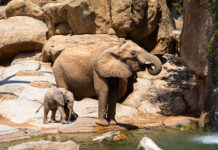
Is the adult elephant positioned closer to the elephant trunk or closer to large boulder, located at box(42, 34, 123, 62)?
the elephant trunk

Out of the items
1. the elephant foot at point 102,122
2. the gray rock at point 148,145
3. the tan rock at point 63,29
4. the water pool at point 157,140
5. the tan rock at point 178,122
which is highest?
the gray rock at point 148,145

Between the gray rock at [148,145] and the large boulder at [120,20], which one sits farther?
the large boulder at [120,20]

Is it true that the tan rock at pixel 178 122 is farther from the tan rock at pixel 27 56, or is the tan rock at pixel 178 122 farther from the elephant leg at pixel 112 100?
the tan rock at pixel 27 56

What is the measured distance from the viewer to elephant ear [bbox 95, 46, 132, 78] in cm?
846

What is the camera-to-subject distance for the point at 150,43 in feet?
53.3

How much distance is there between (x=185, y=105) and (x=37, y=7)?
10813 mm

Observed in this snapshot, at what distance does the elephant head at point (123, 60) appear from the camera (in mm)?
8094

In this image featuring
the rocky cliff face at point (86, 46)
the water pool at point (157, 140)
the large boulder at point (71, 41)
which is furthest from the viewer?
the large boulder at point (71, 41)

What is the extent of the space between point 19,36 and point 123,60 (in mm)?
9843

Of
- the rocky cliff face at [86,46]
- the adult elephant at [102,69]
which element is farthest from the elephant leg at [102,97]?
the rocky cliff face at [86,46]

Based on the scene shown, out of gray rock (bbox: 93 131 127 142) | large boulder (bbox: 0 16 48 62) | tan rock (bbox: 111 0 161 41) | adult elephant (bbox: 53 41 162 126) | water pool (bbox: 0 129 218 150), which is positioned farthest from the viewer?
large boulder (bbox: 0 16 48 62)

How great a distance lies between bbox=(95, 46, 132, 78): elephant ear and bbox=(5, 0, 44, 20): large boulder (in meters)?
10.8

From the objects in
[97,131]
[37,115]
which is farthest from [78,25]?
[97,131]

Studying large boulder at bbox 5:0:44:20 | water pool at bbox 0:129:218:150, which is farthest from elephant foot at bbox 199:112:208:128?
large boulder at bbox 5:0:44:20
